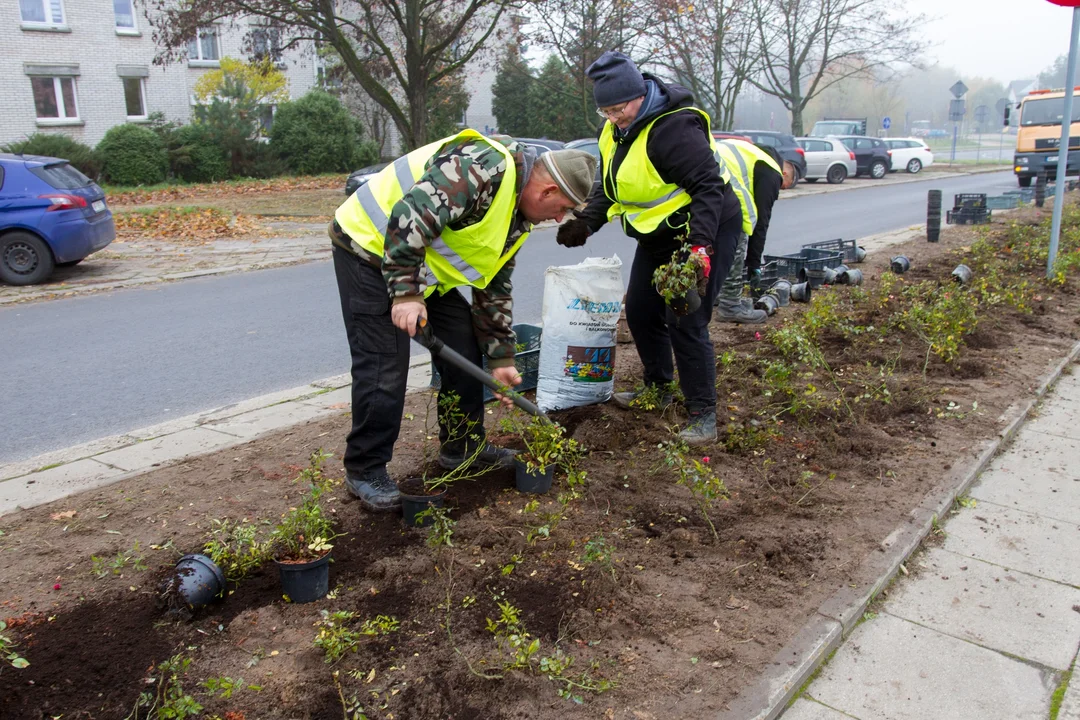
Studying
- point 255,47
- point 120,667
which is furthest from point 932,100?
point 120,667

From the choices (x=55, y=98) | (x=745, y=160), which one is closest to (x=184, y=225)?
(x=745, y=160)

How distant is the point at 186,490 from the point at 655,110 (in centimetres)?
278

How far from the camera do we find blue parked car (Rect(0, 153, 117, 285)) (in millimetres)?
10469

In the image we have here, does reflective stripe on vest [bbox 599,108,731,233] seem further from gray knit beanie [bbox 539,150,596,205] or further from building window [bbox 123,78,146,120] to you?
building window [bbox 123,78,146,120]

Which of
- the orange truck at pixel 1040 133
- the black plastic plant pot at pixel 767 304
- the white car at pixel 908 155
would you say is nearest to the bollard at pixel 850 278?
the black plastic plant pot at pixel 767 304

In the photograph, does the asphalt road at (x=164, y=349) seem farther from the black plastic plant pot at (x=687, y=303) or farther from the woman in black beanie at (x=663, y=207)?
the black plastic plant pot at (x=687, y=303)

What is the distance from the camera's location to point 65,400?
5.90 metres

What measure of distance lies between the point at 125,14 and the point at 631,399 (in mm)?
30704

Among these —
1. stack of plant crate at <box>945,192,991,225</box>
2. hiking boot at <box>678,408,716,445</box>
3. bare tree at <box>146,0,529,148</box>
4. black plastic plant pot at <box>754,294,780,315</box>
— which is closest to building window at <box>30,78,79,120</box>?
bare tree at <box>146,0,529,148</box>

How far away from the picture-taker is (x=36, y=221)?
10.5 m

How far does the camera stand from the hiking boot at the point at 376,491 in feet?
11.7

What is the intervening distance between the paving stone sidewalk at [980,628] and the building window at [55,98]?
100ft

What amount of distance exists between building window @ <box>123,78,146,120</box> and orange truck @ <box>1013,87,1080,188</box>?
27.3m

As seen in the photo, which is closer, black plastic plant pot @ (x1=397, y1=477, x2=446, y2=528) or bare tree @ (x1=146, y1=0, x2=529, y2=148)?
black plastic plant pot @ (x1=397, y1=477, x2=446, y2=528)
